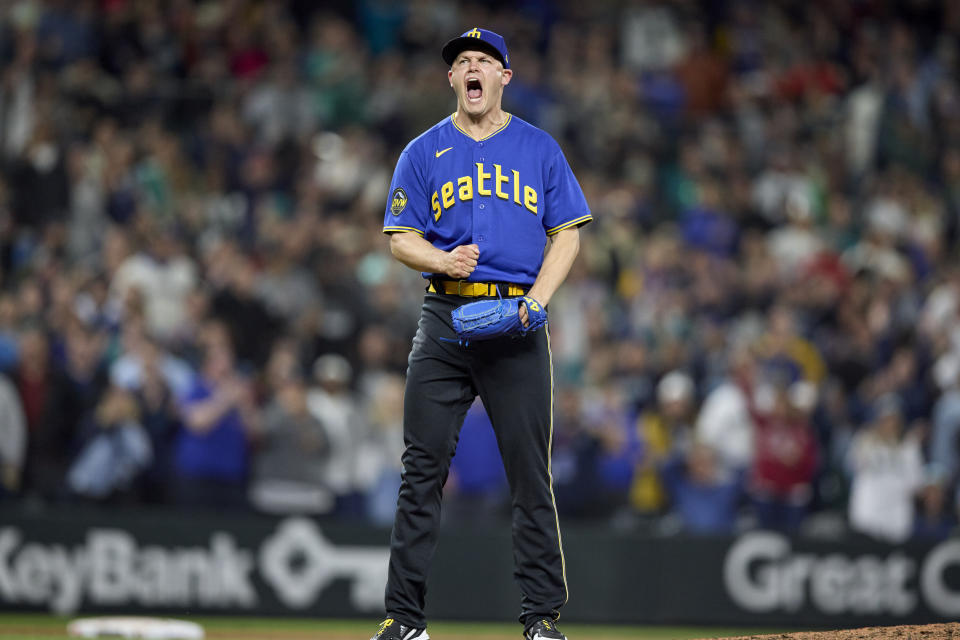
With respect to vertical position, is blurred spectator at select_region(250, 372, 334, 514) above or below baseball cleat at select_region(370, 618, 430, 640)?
above

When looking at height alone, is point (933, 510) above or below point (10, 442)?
below

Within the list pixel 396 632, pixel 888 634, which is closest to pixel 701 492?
pixel 888 634

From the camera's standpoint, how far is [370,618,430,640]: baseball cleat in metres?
5.66

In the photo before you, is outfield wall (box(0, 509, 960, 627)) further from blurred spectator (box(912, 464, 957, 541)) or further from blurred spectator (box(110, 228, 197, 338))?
blurred spectator (box(110, 228, 197, 338))

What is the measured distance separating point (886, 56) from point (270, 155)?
7.87 metres

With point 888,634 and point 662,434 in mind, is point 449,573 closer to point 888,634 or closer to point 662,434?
point 662,434

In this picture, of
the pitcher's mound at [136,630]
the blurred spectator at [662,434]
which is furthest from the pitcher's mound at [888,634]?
the blurred spectator at [662,434]

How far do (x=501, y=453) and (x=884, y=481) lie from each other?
6.70m

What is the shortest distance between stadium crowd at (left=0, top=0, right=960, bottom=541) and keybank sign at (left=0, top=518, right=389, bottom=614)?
1.47 ft

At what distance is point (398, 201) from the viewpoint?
19.2 ft

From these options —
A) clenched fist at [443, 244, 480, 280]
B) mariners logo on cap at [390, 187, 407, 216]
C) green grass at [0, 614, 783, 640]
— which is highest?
mariners logo on cap at [390, 187, 407, 216]

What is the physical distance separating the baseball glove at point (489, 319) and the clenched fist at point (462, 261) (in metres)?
0.15

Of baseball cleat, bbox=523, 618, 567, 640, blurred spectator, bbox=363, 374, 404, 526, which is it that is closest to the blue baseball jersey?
baseball cleat, bbox=523, 618, 567, 640

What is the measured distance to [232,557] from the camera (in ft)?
34.4
